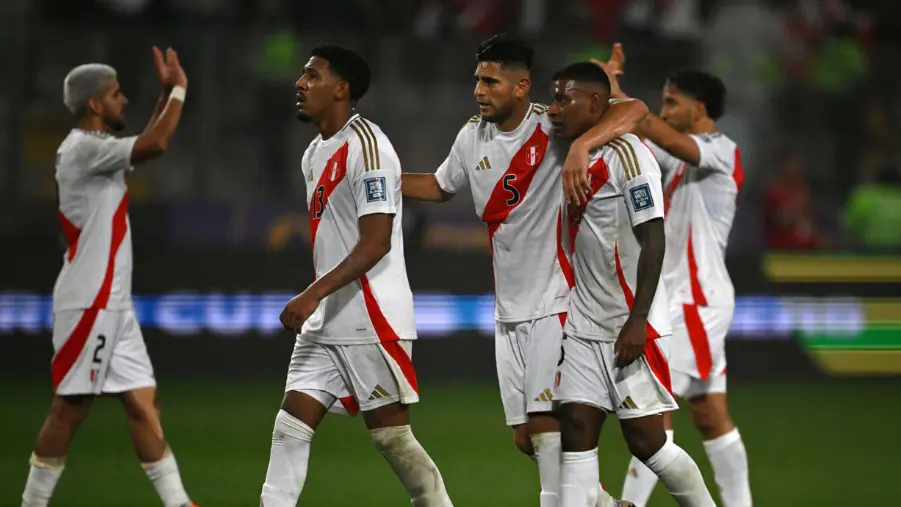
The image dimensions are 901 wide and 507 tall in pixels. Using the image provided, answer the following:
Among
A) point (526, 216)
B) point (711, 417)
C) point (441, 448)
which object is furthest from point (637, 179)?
point (441, 448)

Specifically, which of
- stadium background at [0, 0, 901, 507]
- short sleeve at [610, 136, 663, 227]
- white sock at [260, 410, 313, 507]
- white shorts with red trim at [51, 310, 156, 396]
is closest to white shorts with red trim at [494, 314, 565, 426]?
short sleeve at [610, 136, 663, 227]

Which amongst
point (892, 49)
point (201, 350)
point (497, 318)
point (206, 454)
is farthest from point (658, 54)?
point (497, 318)

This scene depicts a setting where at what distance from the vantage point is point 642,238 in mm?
5703

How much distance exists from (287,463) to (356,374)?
51 centimetres

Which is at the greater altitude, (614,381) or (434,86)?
(434,86)

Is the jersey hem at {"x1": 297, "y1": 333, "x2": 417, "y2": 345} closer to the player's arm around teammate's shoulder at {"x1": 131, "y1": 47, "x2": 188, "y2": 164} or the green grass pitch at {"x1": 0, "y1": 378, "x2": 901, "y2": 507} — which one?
the player's arm around teammate's shoulder at {"x1": 131, "y1": 47, "x2": 188, "y2": 164}

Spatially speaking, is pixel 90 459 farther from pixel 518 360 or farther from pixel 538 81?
pixel 538 81

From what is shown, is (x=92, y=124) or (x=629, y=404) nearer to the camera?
(x=629, y=404)

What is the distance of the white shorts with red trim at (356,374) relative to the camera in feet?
19.7

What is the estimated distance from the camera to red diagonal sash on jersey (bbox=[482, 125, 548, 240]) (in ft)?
20.3

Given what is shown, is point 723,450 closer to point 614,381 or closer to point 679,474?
point 679,474

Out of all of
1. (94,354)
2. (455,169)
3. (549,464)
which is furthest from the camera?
(94,354)

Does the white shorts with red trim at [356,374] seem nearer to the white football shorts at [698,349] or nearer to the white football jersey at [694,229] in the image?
the white football shorts at [698,349]

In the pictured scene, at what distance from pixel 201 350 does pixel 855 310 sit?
656 centimetres
